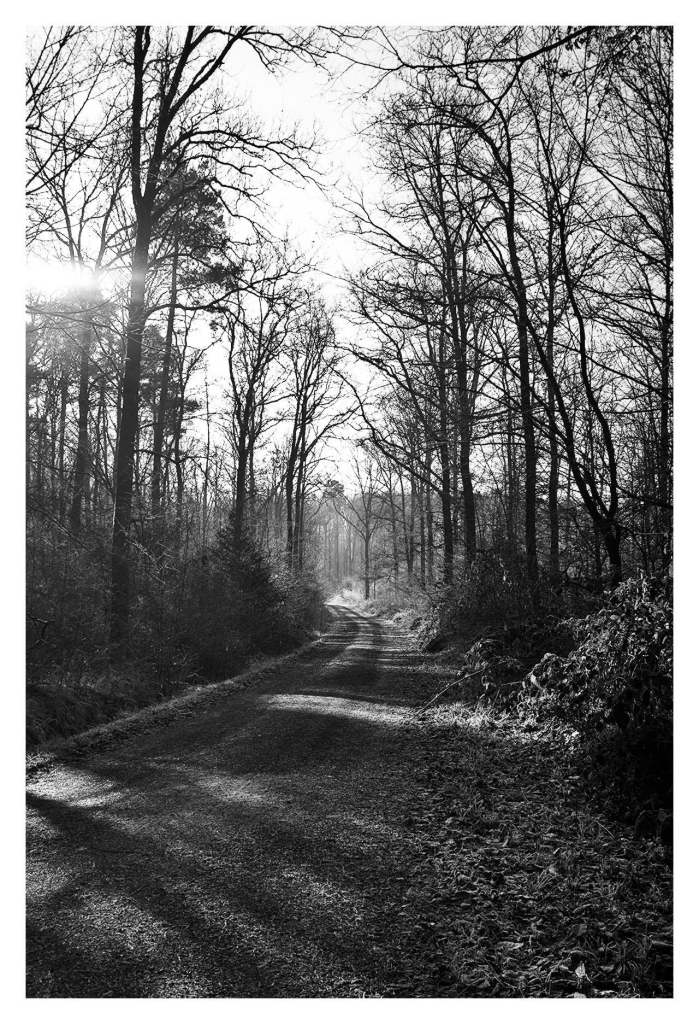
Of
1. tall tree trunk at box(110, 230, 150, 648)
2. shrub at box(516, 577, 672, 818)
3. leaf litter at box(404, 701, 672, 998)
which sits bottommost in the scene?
leaf litter at box(404, 701, 672, 998)

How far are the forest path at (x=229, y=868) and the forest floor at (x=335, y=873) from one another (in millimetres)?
12

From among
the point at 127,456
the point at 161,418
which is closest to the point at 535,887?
the point at 127,456

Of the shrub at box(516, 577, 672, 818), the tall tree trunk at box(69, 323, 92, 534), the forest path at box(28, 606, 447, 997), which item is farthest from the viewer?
the tall tree trunk at box(69, 323, 92, 534)

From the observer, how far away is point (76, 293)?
5.31m

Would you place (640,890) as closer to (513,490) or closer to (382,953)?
(382,953)

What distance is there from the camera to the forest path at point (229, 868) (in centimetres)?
272

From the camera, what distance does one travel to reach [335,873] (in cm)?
367

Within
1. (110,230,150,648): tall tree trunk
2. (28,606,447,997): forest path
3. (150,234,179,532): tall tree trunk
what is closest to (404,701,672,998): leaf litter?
(28,606,447,997): forest path

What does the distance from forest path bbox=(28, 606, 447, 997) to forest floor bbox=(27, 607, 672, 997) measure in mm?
12

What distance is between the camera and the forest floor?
Answer: 2.74 m

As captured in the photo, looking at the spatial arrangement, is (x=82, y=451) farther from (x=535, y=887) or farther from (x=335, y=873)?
(x=535, y=887)

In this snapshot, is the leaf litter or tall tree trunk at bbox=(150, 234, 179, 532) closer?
the leaf litter

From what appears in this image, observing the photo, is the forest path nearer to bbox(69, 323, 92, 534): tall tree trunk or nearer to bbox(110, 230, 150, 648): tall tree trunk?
bbox(110, 230, 150, 648): tall tree trunk
